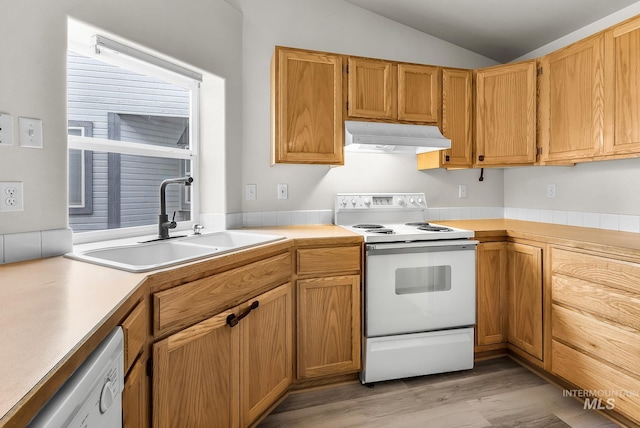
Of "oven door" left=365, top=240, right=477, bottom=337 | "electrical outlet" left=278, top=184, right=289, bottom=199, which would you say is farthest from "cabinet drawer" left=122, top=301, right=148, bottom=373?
"electrical outlet" left=278, top=184, right=289, bottom=199

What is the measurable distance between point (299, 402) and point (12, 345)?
1.62 metres

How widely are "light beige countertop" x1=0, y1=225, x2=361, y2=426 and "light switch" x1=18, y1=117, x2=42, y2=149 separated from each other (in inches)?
18.0

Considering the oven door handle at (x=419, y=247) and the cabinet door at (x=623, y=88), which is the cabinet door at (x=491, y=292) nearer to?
the oven door handle at (x=419, y=247)

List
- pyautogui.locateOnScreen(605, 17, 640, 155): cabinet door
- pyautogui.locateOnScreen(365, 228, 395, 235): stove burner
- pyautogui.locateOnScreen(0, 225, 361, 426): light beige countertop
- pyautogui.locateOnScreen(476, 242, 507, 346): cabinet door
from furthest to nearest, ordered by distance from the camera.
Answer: pyautogui.locateOnScreen(476, 242, 507, 346): cabinet door < pyautogui.locateOnScreen(365, 228, 395, 235): stove burner < pyautogui.locateOnScreen(605, 17, 640, 155): cabinet door < pyautogui.locateOnScreen(0, 225, 361, 426): light beige countertop

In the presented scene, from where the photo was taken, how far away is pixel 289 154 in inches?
85.3

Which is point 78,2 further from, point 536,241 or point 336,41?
point 536,241

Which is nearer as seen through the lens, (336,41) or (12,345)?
(12,345)

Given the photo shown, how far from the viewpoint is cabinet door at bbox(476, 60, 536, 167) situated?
241cm

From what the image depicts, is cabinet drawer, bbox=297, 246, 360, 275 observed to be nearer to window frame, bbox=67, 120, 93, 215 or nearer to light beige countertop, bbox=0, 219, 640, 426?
light beige countertop, bbox=0, 219, 640, 426

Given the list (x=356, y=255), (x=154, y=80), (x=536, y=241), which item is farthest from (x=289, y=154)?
(x=536, y=241)

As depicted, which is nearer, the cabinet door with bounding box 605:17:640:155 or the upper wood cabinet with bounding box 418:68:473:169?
the cabinet door with bounding box 605:17:640:155

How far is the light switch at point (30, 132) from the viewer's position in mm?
1296

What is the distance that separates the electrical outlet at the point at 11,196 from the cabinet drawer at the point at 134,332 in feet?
2.42

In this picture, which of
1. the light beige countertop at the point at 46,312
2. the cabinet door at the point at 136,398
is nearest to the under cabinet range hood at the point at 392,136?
the light beige countertop at the point at 46,312
